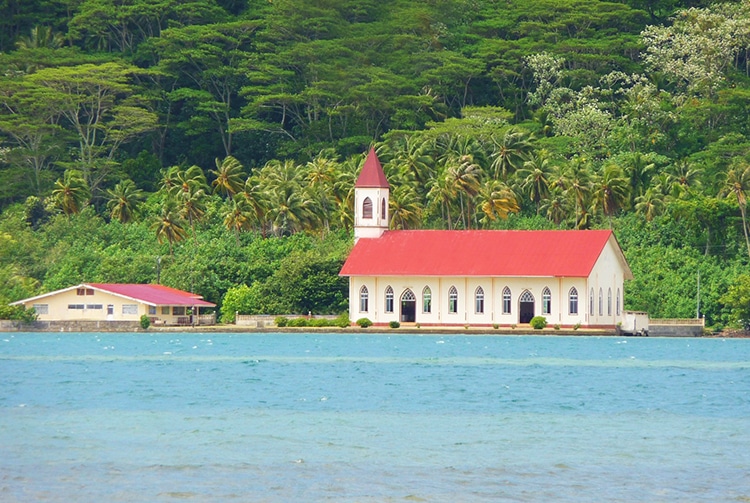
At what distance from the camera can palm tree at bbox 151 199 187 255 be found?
3238 inches

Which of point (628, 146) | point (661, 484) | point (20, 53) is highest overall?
Result: point (20, 53)

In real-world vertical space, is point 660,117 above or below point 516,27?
below

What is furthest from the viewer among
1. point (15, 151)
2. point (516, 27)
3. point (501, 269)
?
point (516, 27)

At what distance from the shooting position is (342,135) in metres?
99.7

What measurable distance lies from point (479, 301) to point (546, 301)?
3398 millimetres

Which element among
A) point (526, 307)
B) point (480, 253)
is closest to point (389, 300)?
point (480, 253)

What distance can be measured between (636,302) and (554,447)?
2052 inches

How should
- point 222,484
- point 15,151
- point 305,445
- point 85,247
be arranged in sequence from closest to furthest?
point 222,484 → point 305,445 → point 85,247 → point 15,151

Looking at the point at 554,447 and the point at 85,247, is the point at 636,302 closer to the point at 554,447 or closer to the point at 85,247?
the point at 85,247

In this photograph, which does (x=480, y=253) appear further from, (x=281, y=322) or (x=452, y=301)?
(x=281, y=322)

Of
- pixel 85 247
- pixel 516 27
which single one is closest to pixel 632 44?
pixel 516 27

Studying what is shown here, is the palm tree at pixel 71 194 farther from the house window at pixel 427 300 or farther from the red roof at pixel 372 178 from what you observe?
the house window at pixel 427 300

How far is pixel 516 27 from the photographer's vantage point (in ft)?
334

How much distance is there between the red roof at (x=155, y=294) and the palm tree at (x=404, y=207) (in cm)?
1175
